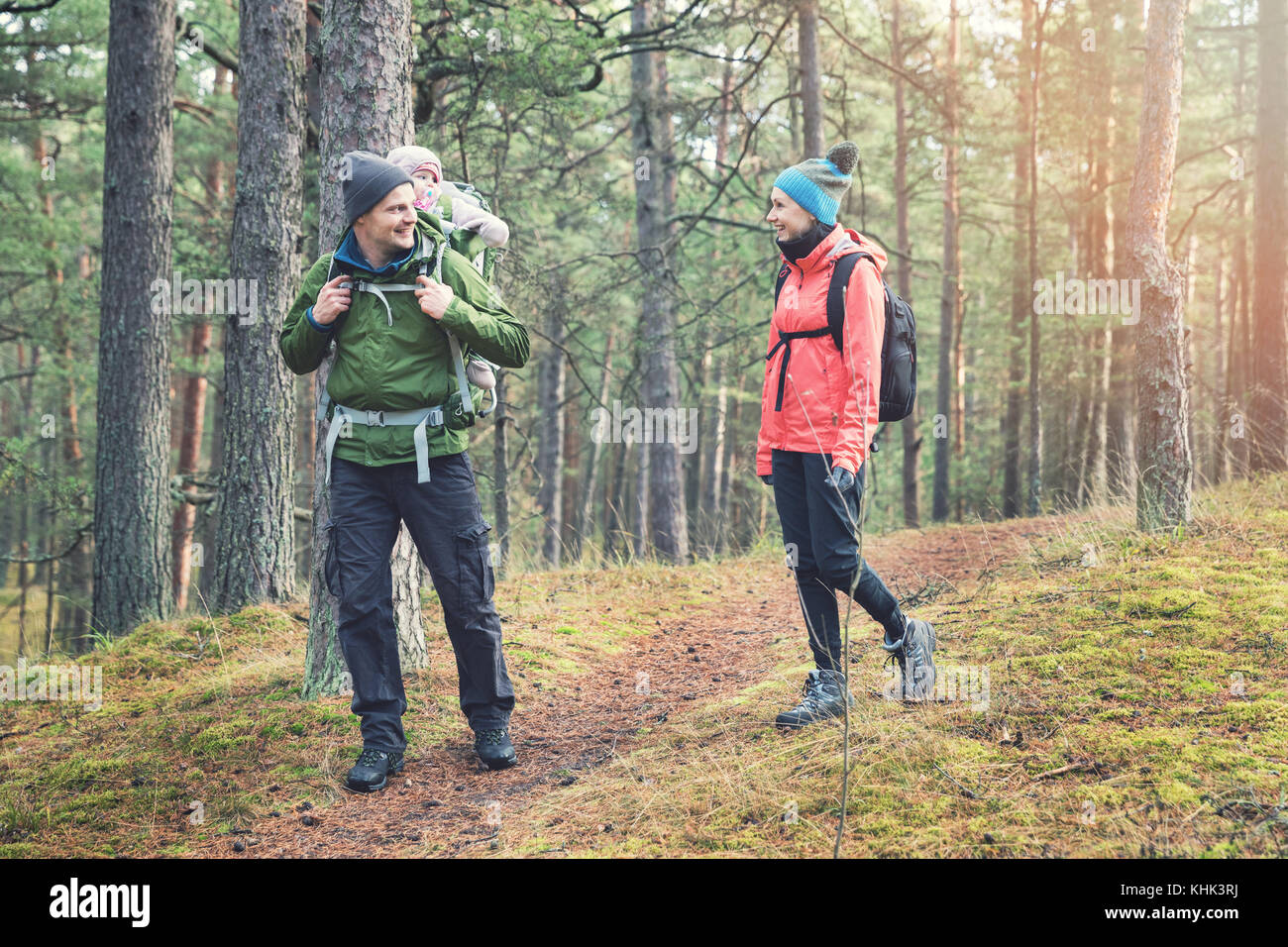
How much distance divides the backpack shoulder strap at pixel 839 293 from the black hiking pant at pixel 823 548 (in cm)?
54

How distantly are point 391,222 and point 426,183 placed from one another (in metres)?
0.51

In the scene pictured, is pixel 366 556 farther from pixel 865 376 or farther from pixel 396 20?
pixel 396 20

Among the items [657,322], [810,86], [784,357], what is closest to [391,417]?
[784,357]

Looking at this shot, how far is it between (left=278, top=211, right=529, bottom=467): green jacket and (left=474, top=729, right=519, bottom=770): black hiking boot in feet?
4.32

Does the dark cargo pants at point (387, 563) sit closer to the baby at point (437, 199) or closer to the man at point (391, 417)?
the man at point (391, 417)

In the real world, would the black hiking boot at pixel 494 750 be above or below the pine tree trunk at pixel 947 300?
below

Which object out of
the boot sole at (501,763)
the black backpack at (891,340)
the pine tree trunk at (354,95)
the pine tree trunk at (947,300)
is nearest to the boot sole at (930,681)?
the black backpack at (891,340)

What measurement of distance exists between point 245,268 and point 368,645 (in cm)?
460

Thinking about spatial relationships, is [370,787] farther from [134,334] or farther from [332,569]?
[134,334]

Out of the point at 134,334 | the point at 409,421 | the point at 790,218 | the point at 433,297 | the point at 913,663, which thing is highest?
the point at 134,334

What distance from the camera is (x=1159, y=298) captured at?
6.37 metres

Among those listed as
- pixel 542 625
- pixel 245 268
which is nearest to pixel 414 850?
pixel 542 625

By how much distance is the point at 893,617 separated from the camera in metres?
3.85

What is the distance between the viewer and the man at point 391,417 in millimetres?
3600
